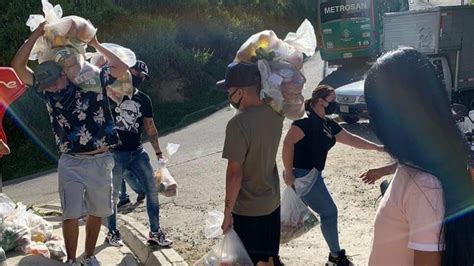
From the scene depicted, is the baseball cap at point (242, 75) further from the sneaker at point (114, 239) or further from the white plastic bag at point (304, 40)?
the sneaker at point (114, 239)

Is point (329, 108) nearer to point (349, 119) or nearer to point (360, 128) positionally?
point (360, 128)

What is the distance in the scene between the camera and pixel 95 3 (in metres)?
14.7

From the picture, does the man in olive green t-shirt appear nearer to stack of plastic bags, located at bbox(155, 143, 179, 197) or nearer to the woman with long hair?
the woman with long hair

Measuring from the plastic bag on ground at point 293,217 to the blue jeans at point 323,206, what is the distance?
0.20m

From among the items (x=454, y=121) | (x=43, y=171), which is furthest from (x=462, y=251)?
(x=43, y=171)

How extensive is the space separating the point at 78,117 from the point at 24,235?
1.34 metres

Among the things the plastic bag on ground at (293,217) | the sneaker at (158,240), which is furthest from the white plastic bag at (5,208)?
the plastic bag on ground at (293,217)

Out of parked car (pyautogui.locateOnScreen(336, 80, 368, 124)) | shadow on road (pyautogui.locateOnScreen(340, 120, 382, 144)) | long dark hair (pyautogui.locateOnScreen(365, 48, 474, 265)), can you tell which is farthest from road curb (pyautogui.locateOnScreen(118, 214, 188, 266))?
parked car (pyautogui.locateOnScreen(336, 80, 368, 124))

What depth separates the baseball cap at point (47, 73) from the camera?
3.91 metres

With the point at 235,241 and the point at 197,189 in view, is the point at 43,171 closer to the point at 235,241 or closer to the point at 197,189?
the point at 197,189

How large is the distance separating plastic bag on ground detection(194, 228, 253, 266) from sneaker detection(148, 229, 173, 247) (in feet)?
4.81

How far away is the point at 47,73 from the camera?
391cm

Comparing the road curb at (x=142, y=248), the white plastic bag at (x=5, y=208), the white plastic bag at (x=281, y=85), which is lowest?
the road curb at (x=142, y=248)

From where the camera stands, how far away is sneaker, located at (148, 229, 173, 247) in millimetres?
4910
